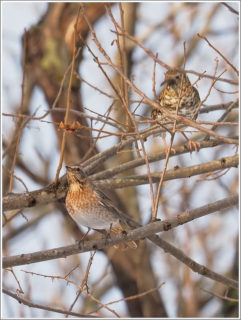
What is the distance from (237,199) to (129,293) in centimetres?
536

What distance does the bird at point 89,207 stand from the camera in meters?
5.17

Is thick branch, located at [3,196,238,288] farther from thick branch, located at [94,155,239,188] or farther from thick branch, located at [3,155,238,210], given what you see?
thick branch, located at [94,155,239,188]

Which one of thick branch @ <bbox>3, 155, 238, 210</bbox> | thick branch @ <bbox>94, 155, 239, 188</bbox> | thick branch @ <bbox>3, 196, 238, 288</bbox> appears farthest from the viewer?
thick branch @ <bbox>94, 155, 239, 188</bbox>

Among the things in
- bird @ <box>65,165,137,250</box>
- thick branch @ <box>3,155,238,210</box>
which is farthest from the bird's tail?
thick branch @ <box>3,155,238,210</box>

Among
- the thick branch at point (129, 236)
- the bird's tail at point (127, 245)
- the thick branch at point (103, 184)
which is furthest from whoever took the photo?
the bird's tail at point (127, 245)

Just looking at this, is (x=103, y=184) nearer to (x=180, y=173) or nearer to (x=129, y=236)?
(x=180, y=173)

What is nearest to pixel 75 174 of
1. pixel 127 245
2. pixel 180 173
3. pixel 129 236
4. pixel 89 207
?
pixel 89 207

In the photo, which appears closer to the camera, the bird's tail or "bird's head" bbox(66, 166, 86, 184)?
the bird's tail

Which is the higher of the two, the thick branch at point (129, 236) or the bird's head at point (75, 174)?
the bird's head at point (75, 174)

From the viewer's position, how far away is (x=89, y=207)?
5.27 m

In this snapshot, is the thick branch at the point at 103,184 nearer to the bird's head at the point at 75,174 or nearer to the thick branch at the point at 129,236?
the bird's head at the point at 75,174

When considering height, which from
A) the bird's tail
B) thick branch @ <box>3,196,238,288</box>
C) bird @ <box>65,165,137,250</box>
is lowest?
thick branch @ <box>3,196,238,288</box>

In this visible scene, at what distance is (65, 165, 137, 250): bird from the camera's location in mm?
5172

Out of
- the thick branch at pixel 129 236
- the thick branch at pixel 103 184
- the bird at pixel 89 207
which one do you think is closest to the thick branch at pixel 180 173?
the thick branch at pixel 103 184
